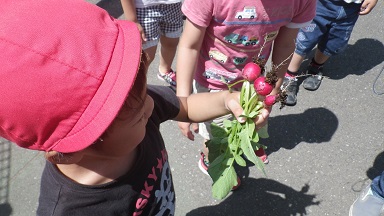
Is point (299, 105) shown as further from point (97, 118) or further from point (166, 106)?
point (97, 118)

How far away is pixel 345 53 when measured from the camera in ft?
10.9

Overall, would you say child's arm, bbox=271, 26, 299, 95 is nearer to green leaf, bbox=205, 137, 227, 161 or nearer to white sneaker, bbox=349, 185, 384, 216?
green leaf, bbox=205, 137, 227, 161

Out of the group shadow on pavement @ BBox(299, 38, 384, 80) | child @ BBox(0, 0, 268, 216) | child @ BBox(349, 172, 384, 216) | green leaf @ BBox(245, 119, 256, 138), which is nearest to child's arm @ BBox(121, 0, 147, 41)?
green leaf @ BBox(245, 119, 256, 138)

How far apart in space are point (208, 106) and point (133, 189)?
0.47 metres

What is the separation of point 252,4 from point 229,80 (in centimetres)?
45

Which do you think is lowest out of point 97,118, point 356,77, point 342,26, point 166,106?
point 356,77

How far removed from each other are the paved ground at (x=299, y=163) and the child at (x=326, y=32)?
15cm

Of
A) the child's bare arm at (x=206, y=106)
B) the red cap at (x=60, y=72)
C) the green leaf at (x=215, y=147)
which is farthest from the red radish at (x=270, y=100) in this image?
the red cap at (x=60, y=72)

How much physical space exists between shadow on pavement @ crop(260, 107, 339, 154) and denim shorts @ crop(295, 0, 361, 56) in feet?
1.59

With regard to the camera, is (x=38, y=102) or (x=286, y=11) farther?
(x=286, y=11)

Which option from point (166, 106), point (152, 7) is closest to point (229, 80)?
point (166, 106)

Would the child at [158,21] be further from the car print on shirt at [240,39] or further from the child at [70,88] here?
the child at [70,88]

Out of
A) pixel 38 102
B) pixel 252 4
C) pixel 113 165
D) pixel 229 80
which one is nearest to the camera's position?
pixel 38 102

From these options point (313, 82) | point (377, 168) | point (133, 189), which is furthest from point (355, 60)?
point (133, 189)
